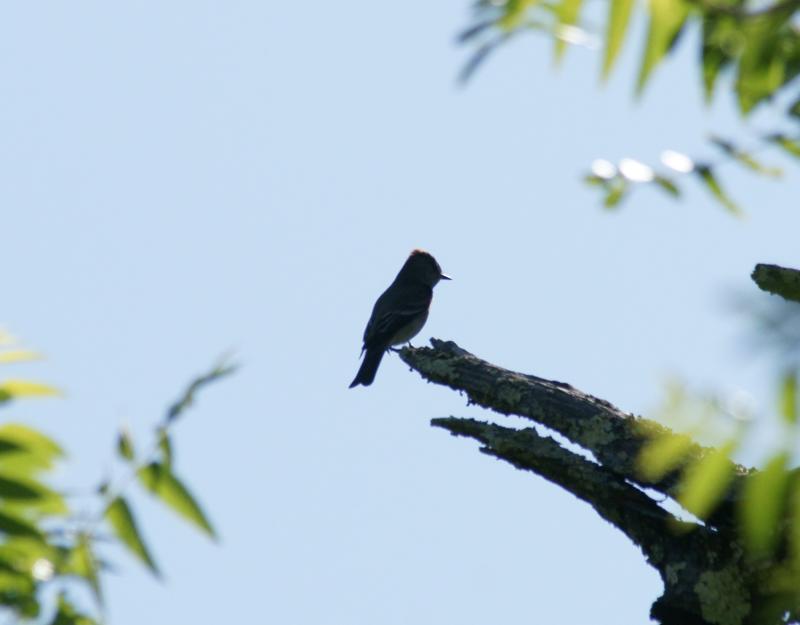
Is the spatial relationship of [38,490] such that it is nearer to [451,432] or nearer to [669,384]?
[669,384]

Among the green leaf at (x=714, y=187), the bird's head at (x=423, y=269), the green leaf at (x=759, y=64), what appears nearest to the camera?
the green leaf at (x=759, y=64)

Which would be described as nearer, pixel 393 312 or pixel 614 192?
pixel 614 192

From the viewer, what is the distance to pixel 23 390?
5.99 feet

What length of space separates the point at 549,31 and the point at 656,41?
0.21 metres

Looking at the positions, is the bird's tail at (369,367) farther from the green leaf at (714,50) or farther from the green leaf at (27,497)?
the green leaf at (27,497)

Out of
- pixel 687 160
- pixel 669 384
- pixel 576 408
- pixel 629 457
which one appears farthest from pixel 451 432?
pixel 669 384

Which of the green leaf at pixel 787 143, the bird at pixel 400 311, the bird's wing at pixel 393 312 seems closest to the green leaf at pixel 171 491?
the green leaf at pixel 787 143

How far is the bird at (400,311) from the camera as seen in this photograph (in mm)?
13039

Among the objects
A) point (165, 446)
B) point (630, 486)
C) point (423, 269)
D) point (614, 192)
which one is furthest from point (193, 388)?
point (423, 269)

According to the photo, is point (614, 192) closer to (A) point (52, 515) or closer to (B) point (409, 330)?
(A) point (52, 515)

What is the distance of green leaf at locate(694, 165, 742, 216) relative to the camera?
6.40 ft

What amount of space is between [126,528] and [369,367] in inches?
438

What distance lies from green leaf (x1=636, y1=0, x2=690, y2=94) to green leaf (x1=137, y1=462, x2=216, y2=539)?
2.84 feet

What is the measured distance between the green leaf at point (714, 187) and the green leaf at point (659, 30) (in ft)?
1.23
